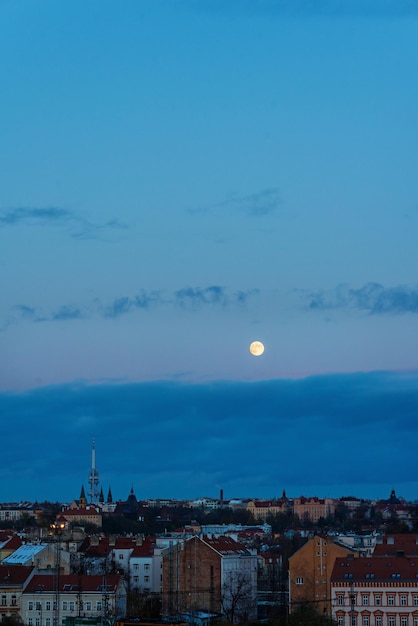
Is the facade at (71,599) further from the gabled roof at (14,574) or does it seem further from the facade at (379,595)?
the facade at (379,595)

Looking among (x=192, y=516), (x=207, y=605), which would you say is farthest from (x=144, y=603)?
(x=192, y=516)

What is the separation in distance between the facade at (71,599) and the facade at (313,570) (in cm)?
816

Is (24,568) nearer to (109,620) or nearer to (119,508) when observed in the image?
(109,620)

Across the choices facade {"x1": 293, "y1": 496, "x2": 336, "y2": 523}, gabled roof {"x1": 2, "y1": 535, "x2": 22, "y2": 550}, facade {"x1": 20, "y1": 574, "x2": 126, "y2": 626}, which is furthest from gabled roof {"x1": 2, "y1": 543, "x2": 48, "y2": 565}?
facade {"x1": 293, "y1": 496, "x2": 336, "y2": 523}

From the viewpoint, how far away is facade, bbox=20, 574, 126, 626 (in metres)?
55.0

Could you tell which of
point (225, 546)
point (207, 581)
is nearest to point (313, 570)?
point (207, 581)

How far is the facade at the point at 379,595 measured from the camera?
53.2 metres

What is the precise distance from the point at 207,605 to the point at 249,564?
267 inches

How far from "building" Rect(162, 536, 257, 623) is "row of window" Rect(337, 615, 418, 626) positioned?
7.20 meters

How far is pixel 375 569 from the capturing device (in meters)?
54.6

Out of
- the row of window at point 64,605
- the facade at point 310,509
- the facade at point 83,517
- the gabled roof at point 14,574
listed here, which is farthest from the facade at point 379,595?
the facade at point 310,509

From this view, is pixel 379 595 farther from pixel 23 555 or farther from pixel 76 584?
pixel 23 555

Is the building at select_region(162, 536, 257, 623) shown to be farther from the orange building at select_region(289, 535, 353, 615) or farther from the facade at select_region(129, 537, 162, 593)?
the orange building at select_region(289, 535, 353, 615)

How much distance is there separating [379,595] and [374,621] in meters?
1.15
